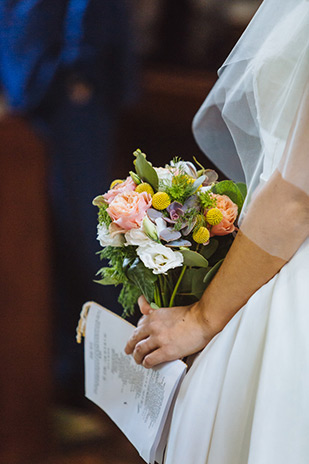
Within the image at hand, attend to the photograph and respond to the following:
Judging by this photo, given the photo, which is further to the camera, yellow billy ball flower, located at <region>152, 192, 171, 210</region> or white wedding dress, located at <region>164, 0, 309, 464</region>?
yellow billy ball flower, located at <region>152, 192, 171, 210</region>

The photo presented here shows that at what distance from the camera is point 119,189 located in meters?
0.92

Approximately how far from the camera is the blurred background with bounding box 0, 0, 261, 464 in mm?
1677

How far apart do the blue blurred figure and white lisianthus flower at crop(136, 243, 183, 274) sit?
3.17 ft

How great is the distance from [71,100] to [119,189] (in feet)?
3.10

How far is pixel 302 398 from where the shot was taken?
0.70 metres

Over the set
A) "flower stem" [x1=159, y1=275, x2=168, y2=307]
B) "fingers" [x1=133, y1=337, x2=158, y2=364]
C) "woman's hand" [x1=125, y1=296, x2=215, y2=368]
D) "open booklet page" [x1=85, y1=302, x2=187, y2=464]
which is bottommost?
"open booklet page" [x1=85, y1=302, x2=187, y2=464]

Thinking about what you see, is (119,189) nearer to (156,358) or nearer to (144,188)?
(144,188)

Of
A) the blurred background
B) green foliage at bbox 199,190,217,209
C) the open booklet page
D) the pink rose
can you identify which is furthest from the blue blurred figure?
green foliage at bbox 199,190,217,209

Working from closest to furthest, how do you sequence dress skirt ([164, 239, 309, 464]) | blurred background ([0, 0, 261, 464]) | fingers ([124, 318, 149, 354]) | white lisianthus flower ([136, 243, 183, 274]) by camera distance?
dress skirt ([164, 239, 309, 464]) < white lisianthus flower ([136, 243, 183, 274]) < fingers ([124, 318, 149, 354]) < blurred background ([0, 0, 261, 464])

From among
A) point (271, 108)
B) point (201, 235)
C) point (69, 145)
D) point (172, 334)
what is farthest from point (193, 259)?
point (69, 145)

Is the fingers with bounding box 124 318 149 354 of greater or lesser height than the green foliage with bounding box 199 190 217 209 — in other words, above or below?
below

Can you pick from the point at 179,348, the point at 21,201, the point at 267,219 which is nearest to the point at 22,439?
the point at 21,201

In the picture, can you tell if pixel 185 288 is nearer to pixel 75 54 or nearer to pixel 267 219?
pixel 267 219

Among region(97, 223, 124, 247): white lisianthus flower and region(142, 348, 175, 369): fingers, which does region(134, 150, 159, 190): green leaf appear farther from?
region(142, 348, 175, 369): fingers
